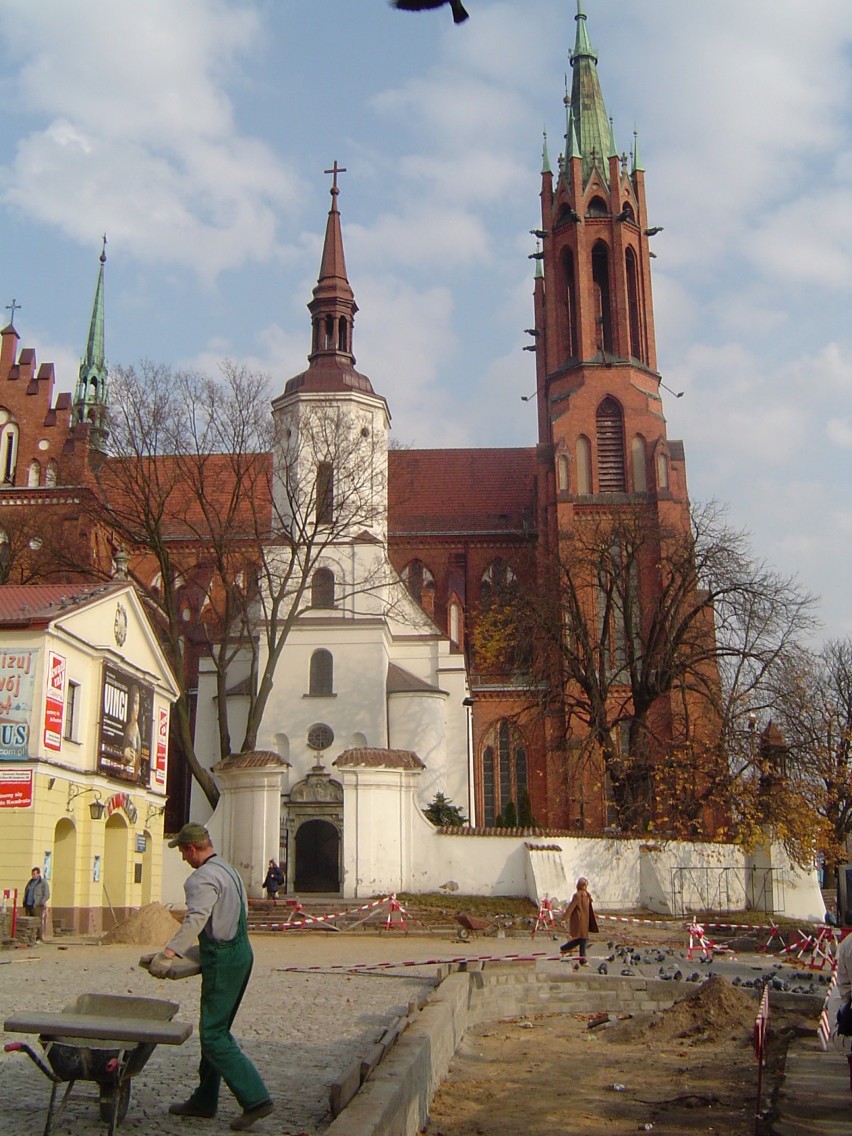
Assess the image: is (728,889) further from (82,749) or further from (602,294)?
(602,294)

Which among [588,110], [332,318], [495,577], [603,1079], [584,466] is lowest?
[603,1079]

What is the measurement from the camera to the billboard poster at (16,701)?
77.5 ft

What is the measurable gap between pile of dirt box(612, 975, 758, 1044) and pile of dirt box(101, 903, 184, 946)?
11375 millimetres

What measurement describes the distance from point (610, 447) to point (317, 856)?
21914mm

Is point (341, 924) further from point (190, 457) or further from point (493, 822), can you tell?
point (493, 822)

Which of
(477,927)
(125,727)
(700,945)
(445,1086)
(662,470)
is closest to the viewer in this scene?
(445,1086)

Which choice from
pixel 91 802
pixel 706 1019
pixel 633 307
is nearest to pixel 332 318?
pixel 633 307

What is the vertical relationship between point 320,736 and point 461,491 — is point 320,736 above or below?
below

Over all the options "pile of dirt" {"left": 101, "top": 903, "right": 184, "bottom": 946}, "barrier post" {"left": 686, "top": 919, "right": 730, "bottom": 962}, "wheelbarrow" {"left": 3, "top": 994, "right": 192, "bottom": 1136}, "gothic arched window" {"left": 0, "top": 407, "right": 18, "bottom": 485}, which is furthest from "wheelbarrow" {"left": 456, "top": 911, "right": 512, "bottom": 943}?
"gothic arched window" {"left": 0, "top": 407, "right": 18, "bottom": 485}

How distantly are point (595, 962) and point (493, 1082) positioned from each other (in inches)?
Result: 347

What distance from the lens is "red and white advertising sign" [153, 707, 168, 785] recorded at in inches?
1227

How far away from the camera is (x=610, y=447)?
4953cm

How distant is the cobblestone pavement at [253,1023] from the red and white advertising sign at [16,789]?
2.88 m

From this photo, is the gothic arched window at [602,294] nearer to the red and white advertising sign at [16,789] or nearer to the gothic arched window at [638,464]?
the gothic arched window at [638,464]
